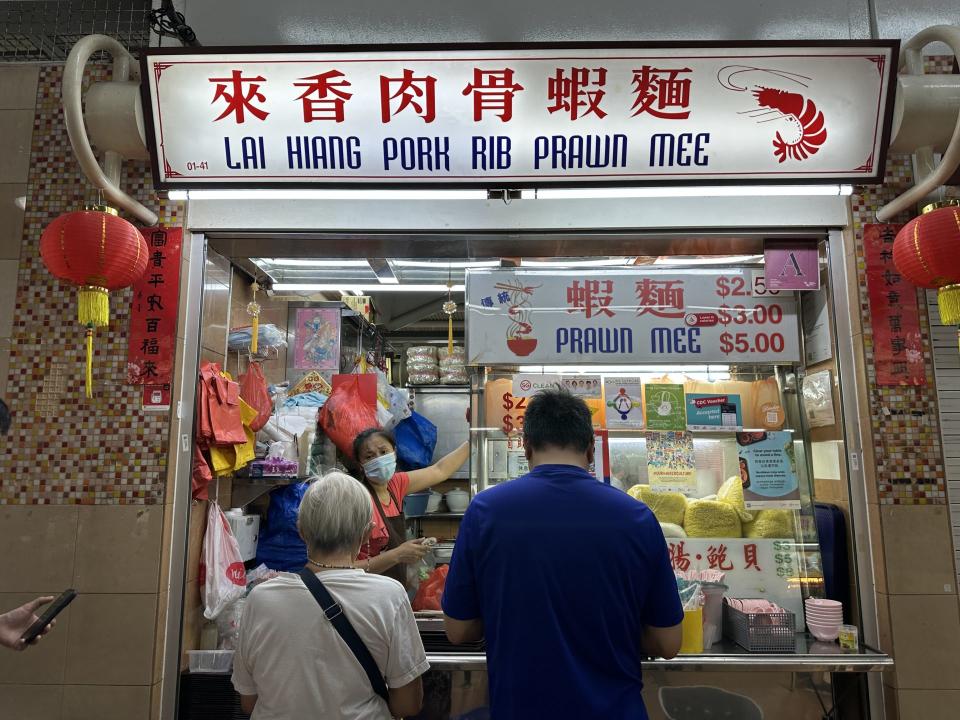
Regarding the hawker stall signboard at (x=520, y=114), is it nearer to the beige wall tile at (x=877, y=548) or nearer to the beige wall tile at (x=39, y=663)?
the beige wall tile at (x=877, y=548)

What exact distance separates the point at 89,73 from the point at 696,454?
3.42 m

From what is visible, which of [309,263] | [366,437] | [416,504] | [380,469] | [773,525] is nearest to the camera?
[773,525]

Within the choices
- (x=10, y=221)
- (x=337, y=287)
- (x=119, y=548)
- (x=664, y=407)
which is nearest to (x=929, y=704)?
(x=664, y=407)

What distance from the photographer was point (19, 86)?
313cm

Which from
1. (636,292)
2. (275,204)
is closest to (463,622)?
(636,292)

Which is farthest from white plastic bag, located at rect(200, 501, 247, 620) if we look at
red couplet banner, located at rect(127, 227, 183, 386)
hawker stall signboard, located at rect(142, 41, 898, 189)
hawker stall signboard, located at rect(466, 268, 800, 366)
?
hawker stall signboard, located at rect(142, 41, 898, 189)

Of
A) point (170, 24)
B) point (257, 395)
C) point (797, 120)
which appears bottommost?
point (257, 395)

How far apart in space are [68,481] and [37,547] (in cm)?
30

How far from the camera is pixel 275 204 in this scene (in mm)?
3119

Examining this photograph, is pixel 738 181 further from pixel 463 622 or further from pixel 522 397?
pixel 463 622

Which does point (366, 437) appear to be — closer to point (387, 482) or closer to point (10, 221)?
point (387, 482)

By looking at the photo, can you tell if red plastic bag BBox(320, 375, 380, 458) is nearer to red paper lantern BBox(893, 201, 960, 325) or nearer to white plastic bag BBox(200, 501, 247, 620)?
white plastic bag BBox(200, 501, 247, 620)

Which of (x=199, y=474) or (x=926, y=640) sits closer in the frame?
(x=926, y=640)

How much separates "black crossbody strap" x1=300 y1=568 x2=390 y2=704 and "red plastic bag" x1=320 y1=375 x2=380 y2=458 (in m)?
2.27
